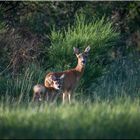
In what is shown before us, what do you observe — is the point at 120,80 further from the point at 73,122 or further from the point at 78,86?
the point at 73,122

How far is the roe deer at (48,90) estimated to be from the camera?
17500mm

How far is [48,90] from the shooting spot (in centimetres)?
1786

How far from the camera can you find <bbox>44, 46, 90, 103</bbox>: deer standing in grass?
1794cm

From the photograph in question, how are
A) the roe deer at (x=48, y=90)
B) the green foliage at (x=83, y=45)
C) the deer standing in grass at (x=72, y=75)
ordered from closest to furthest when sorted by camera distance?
the roe deer at (x=48, y=90)
the deer standing in grass at (x=72, y=75)
the green foliage at (x=83, y=45)

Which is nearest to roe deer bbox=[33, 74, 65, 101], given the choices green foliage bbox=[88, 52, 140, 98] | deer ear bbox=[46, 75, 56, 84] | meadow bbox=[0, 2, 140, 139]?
deer ear bbox=[46, 75, 56, 84]

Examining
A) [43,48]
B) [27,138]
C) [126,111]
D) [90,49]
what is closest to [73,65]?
[90,49]

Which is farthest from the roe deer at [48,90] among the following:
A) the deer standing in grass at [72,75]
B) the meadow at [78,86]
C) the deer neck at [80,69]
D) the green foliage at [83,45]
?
the green foliage at [83,45]

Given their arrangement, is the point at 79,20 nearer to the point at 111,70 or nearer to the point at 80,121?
the point at 111,70

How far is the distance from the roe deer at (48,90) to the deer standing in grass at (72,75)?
137mm

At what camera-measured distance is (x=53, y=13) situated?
27.3 meters

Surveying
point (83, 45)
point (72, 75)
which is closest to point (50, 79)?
point (72, 75)

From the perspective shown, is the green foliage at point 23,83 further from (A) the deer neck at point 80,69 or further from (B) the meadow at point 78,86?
(A) the deer neck at point 80,69

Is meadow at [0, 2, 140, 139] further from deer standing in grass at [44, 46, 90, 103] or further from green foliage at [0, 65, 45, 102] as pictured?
deer standing in grass at [44, 46, 90, 103]

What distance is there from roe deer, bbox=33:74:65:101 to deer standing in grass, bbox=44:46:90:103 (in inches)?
5.4
